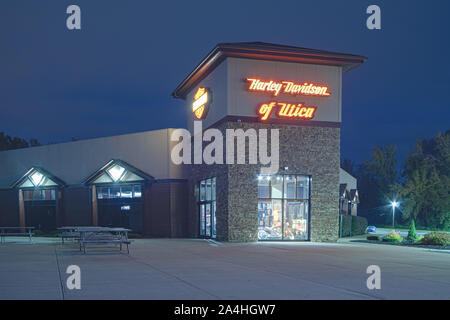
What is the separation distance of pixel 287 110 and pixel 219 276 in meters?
12.5

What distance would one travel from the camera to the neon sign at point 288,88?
20.9 metres

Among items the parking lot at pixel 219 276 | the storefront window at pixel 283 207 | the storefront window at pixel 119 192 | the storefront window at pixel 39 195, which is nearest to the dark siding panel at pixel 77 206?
the storefront window at pixel 119 192

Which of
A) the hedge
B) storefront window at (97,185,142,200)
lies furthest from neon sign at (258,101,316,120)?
the hedge

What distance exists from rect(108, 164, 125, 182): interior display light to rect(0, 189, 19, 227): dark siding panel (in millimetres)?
8484

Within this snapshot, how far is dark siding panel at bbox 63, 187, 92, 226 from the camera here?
2820cm

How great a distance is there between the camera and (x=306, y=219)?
72.5ft

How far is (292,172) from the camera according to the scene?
2159 centimetres

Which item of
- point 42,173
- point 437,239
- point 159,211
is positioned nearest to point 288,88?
point 437,239

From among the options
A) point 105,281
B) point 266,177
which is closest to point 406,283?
point 105,281

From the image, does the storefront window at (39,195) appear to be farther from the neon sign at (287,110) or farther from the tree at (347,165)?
the tree at (347,165)

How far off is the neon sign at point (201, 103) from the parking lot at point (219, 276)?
390 inches

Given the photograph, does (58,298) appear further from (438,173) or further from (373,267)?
(438,173)

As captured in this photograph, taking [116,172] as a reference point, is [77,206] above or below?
below

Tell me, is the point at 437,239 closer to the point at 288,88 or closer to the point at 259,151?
the point at 259,151
